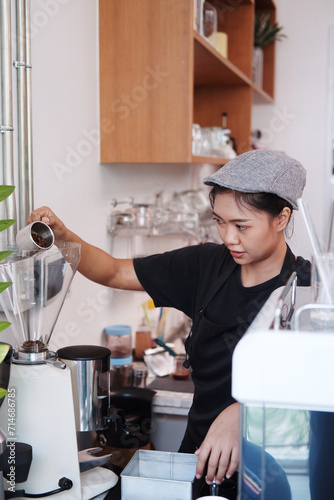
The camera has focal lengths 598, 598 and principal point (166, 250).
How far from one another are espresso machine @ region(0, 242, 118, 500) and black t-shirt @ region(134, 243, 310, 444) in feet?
1.05

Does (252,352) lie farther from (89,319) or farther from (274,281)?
(89,319)

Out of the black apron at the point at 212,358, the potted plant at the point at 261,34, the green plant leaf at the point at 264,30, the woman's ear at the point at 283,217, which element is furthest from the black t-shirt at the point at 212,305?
the green plant leaf at the point at 264,30

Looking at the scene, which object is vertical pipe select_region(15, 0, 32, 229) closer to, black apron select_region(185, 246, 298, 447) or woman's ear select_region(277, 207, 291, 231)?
black apron select_region(185, 246, 298, 447)

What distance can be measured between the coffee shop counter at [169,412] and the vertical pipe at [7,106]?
0.77 meters

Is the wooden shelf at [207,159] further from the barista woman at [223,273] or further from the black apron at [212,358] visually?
the black apron at [212,358]

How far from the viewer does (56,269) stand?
4.08 feet

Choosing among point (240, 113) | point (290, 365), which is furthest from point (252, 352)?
point (240, 113)

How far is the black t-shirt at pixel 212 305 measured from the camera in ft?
4.87

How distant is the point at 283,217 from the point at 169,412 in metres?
0.84

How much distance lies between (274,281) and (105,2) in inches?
47.3

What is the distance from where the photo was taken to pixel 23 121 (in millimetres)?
1521

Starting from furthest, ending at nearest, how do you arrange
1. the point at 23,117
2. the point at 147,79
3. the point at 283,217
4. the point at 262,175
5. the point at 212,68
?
1. the point at 212,68
2. the point at 147,79
3. the point at 23,117
4. the point at 283,217
5. the point at 262,175

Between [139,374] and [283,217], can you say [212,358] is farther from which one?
[139,374]

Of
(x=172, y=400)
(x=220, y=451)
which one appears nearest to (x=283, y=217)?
(x=220, y=451)
